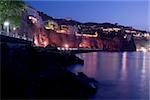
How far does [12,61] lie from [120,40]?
379 feet

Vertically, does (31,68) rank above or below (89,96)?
above

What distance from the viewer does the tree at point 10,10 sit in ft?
76.3

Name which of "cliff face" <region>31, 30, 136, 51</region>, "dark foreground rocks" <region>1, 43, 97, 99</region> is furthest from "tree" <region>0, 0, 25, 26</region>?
"cliff face" <region>31, 30, 136, 51</region>

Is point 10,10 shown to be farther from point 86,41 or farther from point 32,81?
point 86,41

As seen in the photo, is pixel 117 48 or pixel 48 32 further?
pixel 117 48

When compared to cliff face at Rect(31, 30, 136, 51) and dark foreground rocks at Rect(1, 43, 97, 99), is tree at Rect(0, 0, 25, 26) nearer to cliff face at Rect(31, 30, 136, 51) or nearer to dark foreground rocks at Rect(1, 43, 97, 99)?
dark foreground rocks at Rect(1, 43, 97, 99)

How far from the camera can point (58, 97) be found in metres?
17.3

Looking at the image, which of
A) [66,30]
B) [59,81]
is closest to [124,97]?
[59,81]

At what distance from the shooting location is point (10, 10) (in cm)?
2397

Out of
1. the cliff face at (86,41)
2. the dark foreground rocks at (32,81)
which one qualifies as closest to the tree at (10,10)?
the dark foreground rocks at (32,81)

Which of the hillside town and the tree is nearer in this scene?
the tree

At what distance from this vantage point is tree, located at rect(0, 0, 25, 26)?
23.3 m

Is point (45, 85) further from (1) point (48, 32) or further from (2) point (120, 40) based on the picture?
(2) point (120, 40)

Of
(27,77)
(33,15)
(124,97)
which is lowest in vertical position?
(124,97)
